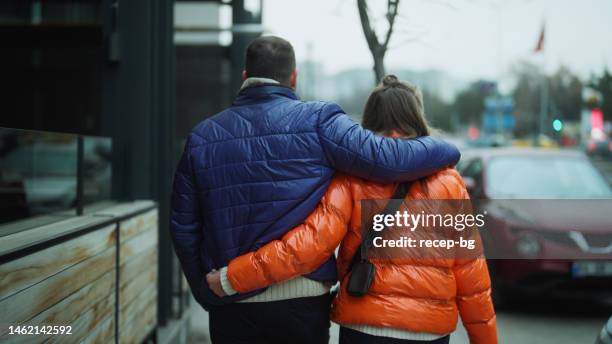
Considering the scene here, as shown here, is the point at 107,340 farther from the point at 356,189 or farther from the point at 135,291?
the point at 356,189

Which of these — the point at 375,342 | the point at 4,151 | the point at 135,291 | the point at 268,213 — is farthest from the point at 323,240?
the point at 4,151

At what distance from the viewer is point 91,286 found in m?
3.29

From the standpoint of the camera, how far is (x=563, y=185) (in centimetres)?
727

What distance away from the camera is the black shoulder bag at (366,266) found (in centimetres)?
227

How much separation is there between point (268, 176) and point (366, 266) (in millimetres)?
462

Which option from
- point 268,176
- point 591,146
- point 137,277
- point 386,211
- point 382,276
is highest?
point 268,176

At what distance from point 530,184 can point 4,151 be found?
17.4 ft

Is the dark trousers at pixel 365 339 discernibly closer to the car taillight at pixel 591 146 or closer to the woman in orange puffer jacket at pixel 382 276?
the woman in orange puffer jacket at pixel 382 276

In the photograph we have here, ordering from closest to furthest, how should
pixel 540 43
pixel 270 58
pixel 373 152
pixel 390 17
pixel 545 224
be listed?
1. pixel 373 152
2. pixel 270 58
3. pixel 390 17
4. pixel 540 43
5. pixel 545 224

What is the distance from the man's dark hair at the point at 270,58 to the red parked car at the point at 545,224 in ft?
11.6

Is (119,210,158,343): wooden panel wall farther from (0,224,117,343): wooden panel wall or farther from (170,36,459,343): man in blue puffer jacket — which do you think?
(170,36,459,343): man in blue puffer jacket

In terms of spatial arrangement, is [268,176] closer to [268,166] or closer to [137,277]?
[268,166]

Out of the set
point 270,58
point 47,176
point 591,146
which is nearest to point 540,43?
point 270,58

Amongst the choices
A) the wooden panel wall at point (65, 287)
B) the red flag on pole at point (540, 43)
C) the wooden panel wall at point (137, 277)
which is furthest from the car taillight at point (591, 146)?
the wooden panel wall at point (65, 287)
